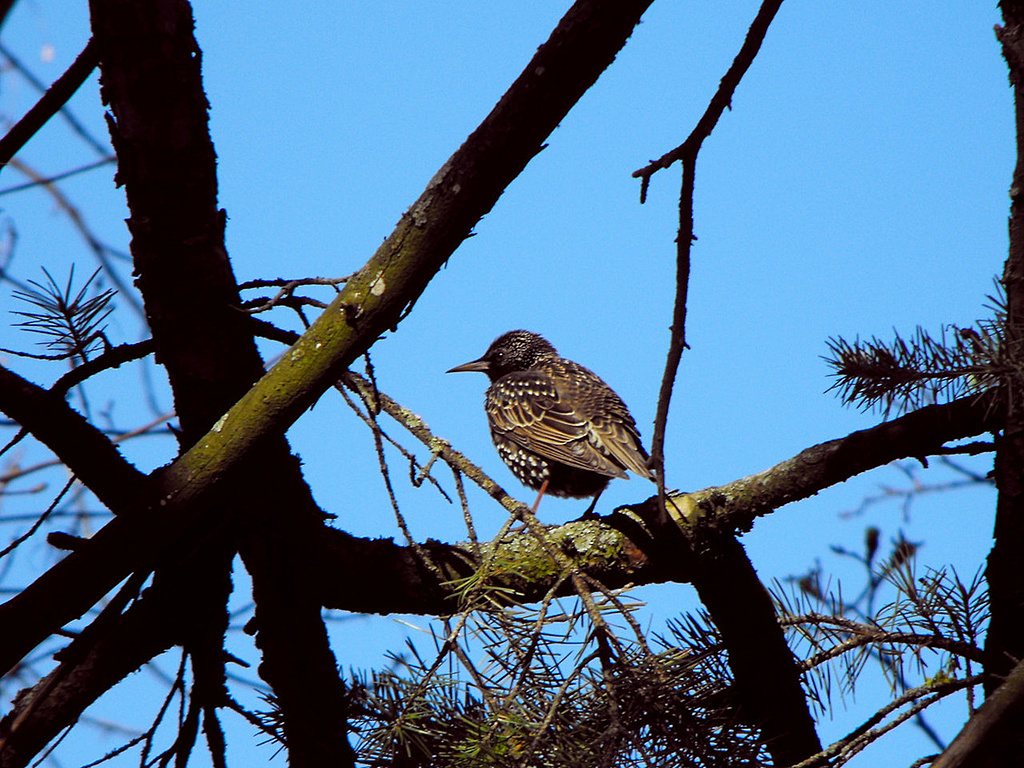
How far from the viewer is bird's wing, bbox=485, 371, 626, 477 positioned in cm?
480

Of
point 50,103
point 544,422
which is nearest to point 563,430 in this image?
point 544,422

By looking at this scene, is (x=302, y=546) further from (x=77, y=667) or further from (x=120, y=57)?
(x=120, y=57)

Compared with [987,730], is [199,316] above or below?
above

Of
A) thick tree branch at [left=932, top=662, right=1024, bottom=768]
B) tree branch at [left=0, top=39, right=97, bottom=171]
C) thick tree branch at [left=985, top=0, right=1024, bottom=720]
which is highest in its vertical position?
tree branch at [left=0, top=39, right=97, bottom=171]

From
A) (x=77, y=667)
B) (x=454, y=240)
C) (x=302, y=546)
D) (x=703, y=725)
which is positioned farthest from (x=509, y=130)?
(x=77, y=667)

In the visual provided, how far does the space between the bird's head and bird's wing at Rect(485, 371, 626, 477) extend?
0.55m

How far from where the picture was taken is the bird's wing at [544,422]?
4.80m

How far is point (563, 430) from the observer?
5035 mm

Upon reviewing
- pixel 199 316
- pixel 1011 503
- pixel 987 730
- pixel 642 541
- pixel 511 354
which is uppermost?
pixel 511 354

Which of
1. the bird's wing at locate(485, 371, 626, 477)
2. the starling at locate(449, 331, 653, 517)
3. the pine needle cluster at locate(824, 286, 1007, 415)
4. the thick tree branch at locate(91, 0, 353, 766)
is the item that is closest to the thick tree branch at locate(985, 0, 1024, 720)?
the pine needle cluster at locate(824, 286, 1007, 415)

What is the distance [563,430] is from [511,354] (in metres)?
1.52

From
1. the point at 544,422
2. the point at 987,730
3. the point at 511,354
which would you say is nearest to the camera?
the point at 987,730

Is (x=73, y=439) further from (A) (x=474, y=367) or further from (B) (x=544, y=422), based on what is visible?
(A) (x=474, y=367)

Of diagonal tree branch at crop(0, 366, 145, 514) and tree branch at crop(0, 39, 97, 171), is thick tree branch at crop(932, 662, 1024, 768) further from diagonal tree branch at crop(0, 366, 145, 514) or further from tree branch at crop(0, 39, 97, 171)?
tree branch at crop(0, 39, 97, 171)
